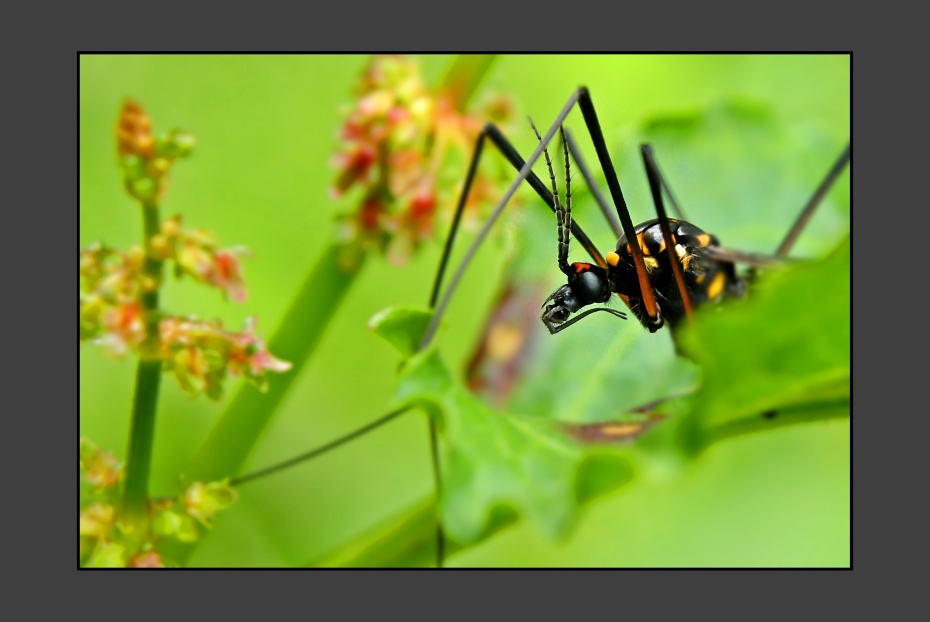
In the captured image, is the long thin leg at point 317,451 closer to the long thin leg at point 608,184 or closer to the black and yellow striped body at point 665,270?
the long thin leg at point 608,184

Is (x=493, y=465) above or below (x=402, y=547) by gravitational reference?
above

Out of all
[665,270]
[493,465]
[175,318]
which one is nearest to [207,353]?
[175,318]

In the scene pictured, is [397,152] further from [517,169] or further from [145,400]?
[145,400]

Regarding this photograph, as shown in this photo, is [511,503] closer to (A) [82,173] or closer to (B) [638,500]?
(A) [82,173]

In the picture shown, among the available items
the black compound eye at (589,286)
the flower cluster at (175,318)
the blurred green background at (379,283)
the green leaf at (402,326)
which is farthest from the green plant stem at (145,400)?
the black compound eye at (589,286)

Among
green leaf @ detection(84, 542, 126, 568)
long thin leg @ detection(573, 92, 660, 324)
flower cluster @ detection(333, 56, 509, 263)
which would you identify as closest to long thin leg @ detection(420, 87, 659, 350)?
long thin leg @ detection(573, 92, 660, 324)
